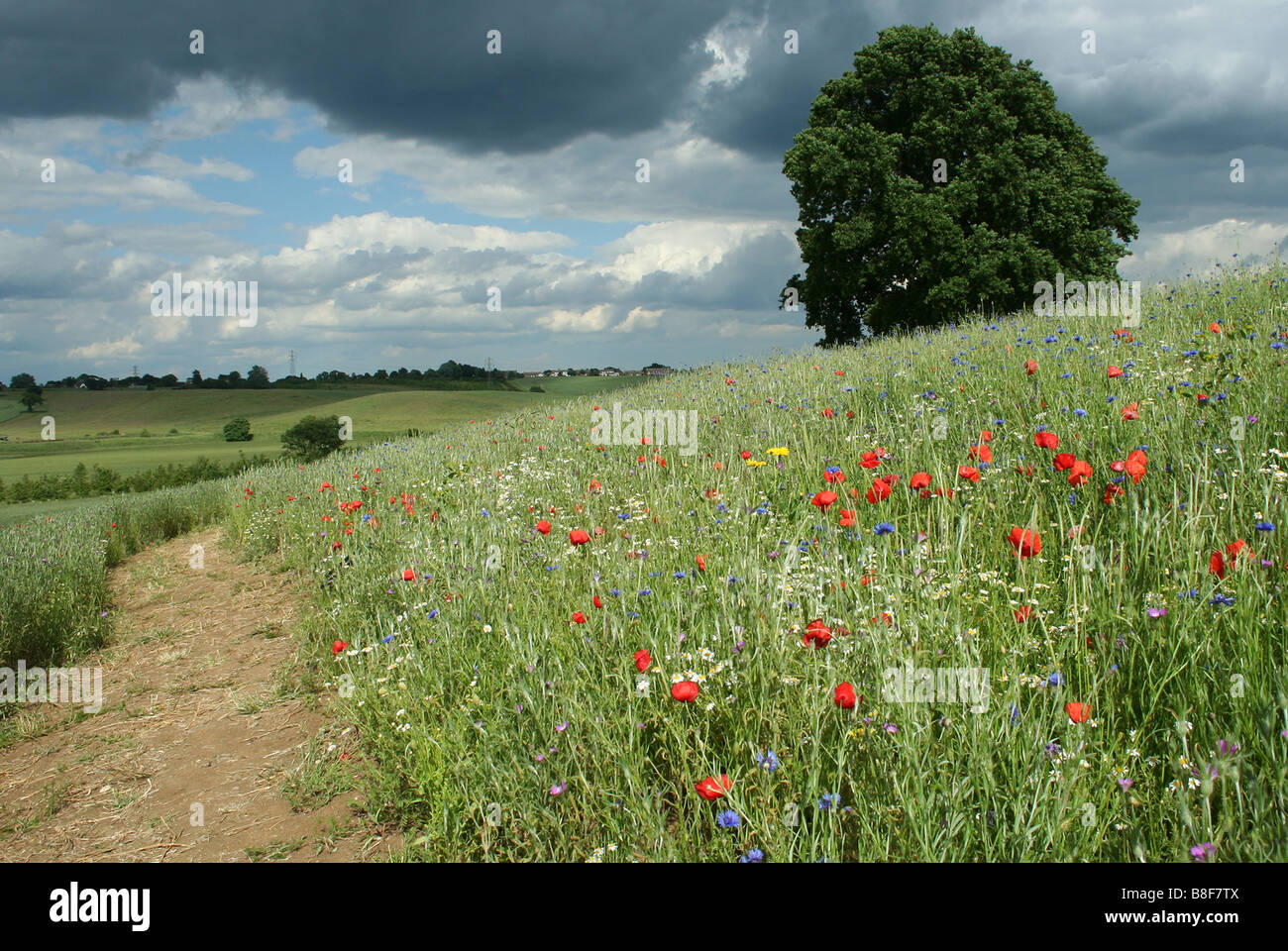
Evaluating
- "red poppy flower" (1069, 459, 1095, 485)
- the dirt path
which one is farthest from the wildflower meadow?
the dirt path

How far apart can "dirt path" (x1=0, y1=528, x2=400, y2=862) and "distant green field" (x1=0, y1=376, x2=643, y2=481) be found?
66.2 feet

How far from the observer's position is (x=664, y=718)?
2502mm

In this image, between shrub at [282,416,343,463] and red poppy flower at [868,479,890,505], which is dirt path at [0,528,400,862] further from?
shrub at [282,416,343,463]

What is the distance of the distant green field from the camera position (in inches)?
1310

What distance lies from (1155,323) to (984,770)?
22.9 ft

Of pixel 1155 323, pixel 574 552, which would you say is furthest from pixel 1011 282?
pixel 574 552

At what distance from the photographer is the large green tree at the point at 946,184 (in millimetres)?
20016

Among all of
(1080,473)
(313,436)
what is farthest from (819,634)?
(313,436)

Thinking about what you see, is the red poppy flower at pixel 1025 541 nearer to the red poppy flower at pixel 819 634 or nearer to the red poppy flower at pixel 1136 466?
the red poppy flower at pixel 1136 466

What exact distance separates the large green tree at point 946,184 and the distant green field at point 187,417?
1110cm

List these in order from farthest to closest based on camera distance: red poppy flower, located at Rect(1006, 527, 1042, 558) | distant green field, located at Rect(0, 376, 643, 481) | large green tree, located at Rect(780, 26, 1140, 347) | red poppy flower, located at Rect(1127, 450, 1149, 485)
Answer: distant green field, located at Rect(0, 376, 643, 481)
large green tree, located at Rect(780, 26, 1140, 347)
red poppy flower, located at Rect(1127, 450, 1149, 485)
red poppy flower, located at Rect(1006, 527, 1042, 558)

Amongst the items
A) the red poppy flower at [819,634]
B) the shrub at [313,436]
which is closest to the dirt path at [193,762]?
the red poppy flower at [819,634]

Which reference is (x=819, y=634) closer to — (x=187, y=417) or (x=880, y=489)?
(x=880, y=489)
